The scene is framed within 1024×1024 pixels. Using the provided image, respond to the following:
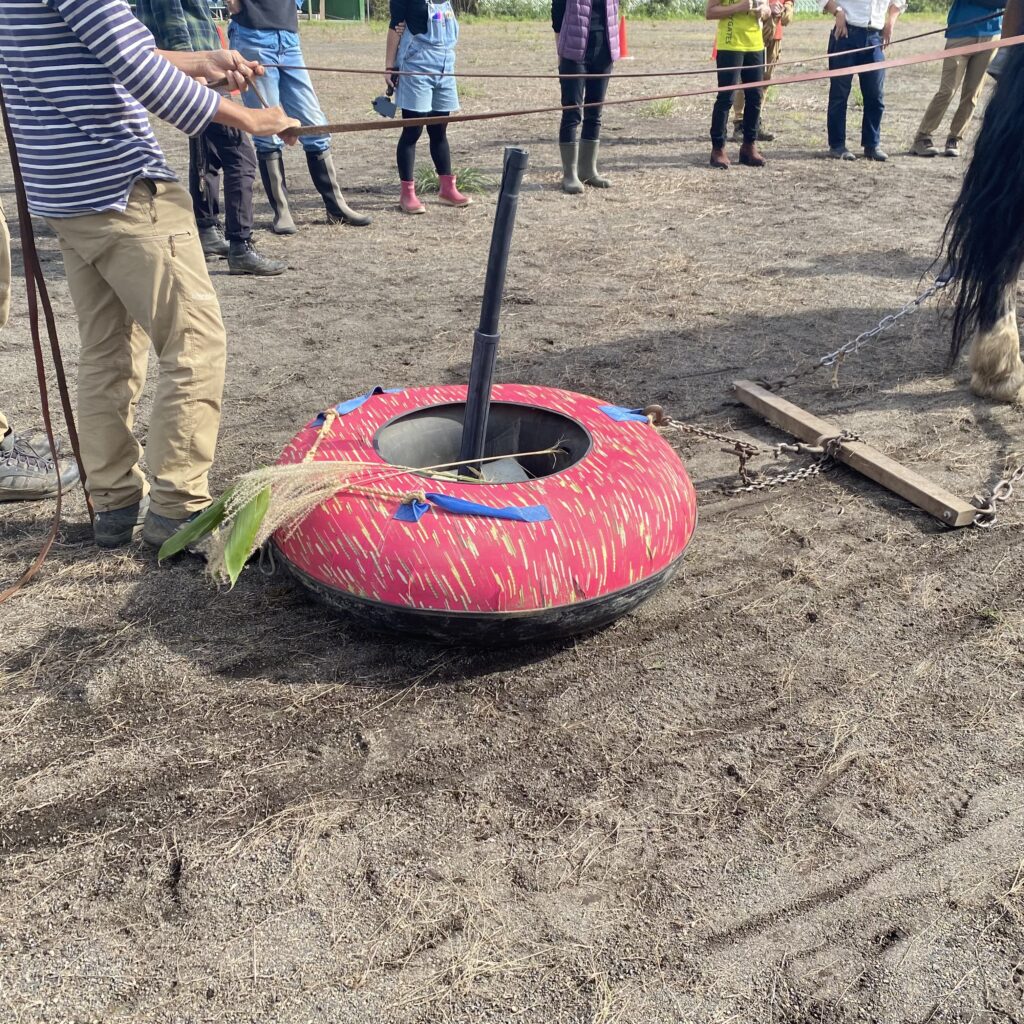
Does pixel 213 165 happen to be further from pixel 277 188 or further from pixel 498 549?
pixel 498 549

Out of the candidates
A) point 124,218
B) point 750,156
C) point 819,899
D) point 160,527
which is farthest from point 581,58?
point 819,899

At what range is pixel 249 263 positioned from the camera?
5855 millimetres

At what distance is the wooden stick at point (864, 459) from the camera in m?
3.32

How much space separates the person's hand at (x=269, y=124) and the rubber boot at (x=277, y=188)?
393 cm

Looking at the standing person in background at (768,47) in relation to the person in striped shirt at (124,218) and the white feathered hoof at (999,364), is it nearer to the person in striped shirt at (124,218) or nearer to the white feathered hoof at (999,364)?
the white feathered hoof at (999,364)

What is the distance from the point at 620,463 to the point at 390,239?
439 cm

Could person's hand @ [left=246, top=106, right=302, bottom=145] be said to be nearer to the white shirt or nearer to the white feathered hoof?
the white feathered hoof

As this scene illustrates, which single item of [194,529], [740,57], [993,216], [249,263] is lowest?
[194,529]

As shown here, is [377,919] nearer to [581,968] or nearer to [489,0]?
[581,968]

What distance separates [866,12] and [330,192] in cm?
481

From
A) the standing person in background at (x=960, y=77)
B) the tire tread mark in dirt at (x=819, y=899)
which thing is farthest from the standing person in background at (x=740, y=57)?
the tire tread mark in dirt at (x=819, y=899)

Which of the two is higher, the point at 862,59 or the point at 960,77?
the point at 862,59

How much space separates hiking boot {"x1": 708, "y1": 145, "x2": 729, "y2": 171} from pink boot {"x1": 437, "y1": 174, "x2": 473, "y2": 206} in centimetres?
255

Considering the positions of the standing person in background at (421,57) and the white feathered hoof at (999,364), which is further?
the standing person in background at (421,57)
